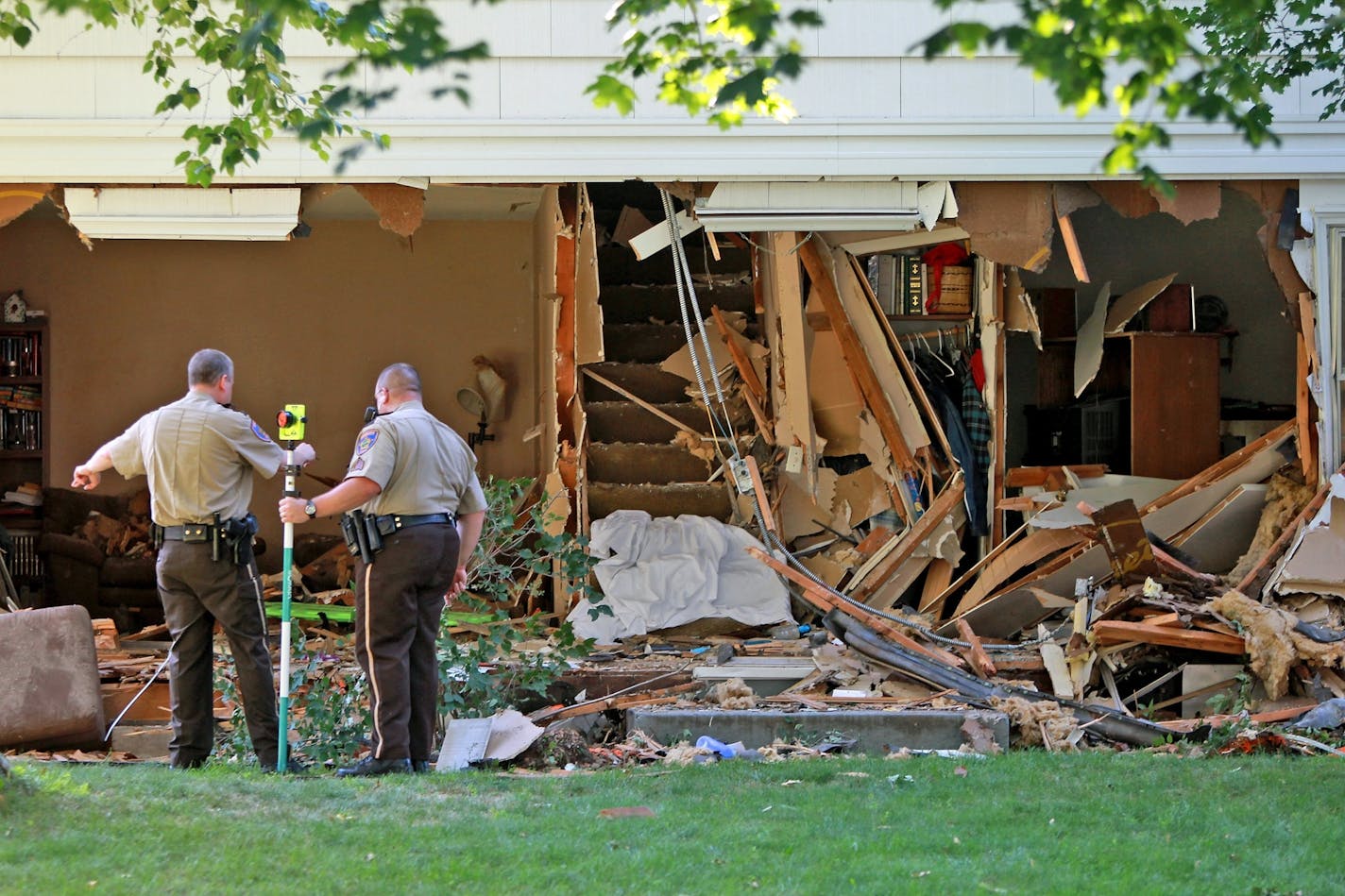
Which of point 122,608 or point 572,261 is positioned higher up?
point 572,261

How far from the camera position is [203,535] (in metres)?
Answer: 6.34

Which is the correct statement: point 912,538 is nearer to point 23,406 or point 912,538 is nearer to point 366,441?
point 366,441

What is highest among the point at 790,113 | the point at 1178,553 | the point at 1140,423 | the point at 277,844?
Result: the point at 790,113

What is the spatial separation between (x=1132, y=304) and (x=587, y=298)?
13.6ft

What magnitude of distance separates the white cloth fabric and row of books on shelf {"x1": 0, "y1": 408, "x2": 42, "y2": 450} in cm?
592

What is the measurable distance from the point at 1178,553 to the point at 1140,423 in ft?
7.17

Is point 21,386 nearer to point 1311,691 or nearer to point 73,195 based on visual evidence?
point 73,195

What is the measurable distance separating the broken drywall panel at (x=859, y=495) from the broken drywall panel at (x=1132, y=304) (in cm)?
228

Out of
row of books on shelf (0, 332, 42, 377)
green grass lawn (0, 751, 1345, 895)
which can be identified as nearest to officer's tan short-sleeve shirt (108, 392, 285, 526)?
green grass lawn (0, 751, 1345, 895)

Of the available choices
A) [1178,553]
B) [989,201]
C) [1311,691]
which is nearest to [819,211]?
[989,201]

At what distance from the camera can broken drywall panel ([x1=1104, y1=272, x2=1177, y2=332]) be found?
1096cm

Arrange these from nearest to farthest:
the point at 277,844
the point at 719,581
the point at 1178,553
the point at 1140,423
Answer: the point at 277,844 → the point at 1178,553 → the point at 719,581 → the point at 1140,423

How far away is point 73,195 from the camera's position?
30.2 ft

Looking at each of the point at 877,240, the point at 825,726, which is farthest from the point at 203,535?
the point at 877,240
